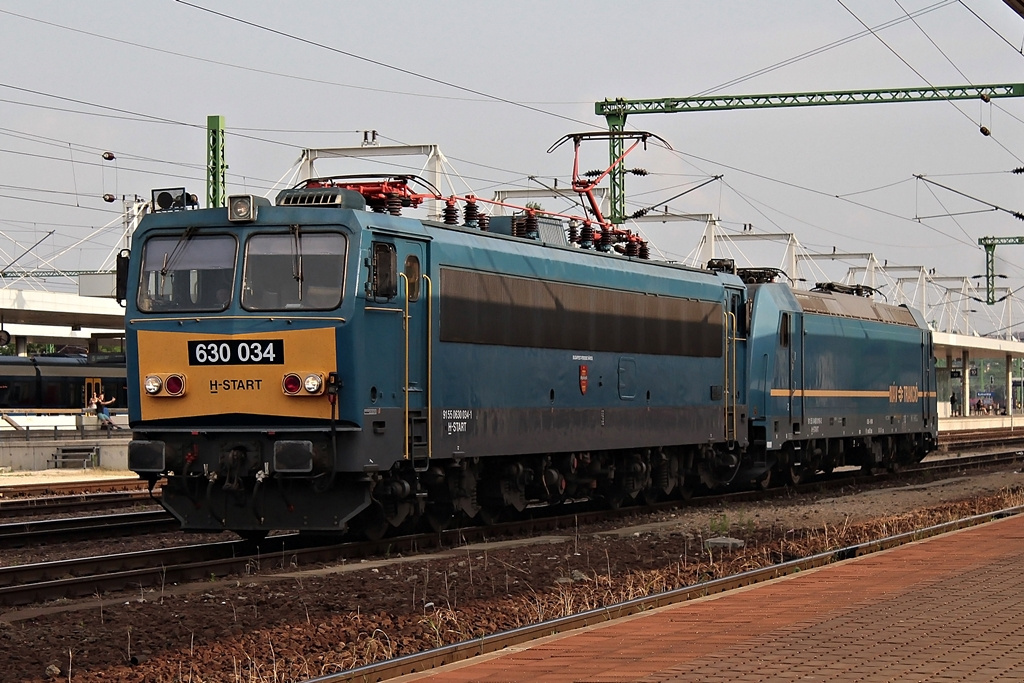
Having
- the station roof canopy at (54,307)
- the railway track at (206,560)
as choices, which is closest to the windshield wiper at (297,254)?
the railway track at (206,560)

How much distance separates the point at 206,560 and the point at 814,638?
841cm

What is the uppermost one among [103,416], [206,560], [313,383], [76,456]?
[313,383]

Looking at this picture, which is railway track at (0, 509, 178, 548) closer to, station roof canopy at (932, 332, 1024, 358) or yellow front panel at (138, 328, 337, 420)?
yellow front panel at (138, 328, 337, 420)

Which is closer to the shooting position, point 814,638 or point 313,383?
point 814,638

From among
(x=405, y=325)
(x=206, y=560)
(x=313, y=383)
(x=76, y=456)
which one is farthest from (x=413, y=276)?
(x=76, y=456)

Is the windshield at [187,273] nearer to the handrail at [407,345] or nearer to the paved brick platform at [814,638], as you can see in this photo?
the handrail at [407,345]

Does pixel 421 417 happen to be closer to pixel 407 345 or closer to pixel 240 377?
pixel 407 345

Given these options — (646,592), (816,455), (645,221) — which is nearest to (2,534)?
(646,592)

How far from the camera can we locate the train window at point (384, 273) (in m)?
16.2

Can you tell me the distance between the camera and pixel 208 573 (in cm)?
1490

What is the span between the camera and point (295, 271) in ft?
52.6

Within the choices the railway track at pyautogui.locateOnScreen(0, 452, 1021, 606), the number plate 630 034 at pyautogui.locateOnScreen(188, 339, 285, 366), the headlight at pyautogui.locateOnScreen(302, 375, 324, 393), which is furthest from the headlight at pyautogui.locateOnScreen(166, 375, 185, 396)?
the railway track at pyautogui.locateOnScreen(0, 452, 1021, 606)

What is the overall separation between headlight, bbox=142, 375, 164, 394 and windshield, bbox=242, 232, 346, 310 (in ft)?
4.46

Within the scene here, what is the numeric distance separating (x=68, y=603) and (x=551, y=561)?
5339mm
